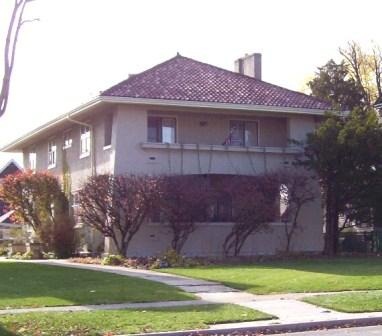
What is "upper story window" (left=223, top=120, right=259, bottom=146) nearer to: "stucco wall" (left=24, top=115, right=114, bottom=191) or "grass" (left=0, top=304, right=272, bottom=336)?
"stucco wall" (left=24, top=115, right=114, bottom=191)

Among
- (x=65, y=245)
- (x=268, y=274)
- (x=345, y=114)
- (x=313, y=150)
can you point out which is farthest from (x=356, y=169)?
(x=65, y=245)

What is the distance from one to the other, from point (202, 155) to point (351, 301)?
45.3 feet

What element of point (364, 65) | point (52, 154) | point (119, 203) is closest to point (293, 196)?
point (119, 203)

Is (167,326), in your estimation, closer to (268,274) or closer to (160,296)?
(160,296)

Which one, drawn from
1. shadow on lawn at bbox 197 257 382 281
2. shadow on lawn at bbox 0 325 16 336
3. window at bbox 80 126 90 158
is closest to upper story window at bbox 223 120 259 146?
window at bbox 80 126 90 158

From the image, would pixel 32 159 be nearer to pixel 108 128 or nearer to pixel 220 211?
pixel 108 128

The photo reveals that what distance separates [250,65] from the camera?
33906mm

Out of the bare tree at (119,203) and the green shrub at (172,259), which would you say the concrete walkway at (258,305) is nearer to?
the green shrub at (172,259)

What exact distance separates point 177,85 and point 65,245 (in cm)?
710

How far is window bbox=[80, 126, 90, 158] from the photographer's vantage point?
2981cm

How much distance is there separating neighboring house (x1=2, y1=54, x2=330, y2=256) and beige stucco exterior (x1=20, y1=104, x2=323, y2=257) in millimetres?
34

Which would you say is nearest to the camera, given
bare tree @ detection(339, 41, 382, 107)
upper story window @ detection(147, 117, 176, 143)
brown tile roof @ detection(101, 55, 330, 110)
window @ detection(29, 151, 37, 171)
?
brown tile roof @ detection(101, 55, 330, 110)

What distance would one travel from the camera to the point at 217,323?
39.7 ft

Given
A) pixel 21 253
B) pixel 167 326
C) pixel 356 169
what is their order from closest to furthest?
1. pixel 167 326
2. pixel 356 169
3. pixel 21 253
